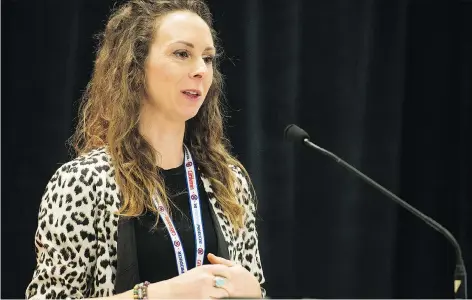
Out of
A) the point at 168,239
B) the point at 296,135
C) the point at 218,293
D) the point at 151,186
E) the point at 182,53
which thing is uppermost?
the point at 182,53

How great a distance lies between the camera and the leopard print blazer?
1.88m

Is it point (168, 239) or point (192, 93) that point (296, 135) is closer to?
point (192, 93)

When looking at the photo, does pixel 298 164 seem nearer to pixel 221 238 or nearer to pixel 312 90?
pixel 312 90

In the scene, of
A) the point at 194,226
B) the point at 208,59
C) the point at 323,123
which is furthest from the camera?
the point at 323,123

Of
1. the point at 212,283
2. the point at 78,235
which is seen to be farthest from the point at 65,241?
the point at 212,283

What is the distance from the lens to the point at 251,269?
216 cm

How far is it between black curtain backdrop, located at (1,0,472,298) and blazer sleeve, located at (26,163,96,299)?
1205 mm

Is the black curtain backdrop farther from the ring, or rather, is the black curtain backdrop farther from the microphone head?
the ring

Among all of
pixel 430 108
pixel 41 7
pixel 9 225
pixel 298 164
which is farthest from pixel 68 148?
pixel 430 108

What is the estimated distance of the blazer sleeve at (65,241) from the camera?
187cm

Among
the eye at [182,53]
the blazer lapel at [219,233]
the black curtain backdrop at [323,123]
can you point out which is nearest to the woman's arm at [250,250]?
the blazer lapel at [219,233]

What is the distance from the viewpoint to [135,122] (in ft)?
6.83

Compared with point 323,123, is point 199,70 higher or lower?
higher

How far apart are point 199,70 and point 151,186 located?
1.09 feet
